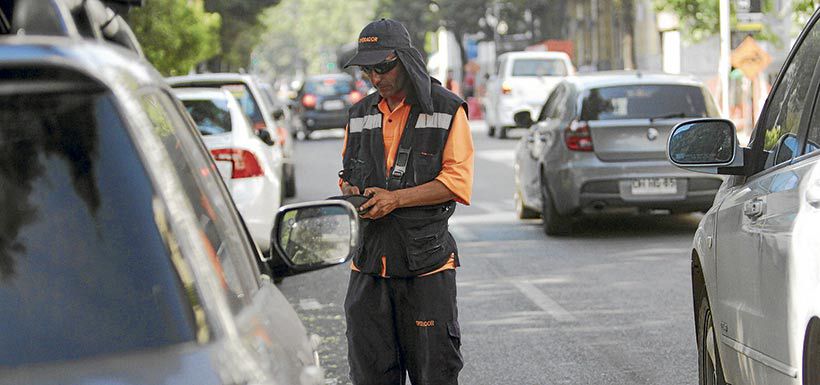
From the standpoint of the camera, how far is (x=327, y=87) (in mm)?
41406

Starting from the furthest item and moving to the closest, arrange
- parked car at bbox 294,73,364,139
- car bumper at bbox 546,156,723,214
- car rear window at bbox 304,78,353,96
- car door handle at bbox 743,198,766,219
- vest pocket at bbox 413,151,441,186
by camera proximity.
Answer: car rear window at bbox 304,78,353,96 < parked car at bbox 294,73,364,139 < car bumper at bbox 546,156,723,214 < vest pocket at bbox 413,151,441,186 < car door handle at bbox 743,198,766,219

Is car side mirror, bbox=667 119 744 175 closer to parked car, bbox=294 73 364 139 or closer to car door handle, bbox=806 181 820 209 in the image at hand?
car door handle, bbox=806 181 820 209

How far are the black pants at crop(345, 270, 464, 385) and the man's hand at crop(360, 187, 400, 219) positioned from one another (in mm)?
242

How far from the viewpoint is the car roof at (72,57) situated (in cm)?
223

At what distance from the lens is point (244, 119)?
42.5 feet

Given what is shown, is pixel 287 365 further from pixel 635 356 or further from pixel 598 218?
pixel 598 218

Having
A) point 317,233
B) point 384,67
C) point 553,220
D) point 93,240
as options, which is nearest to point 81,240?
point 93,240

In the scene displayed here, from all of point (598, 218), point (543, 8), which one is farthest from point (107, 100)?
point (543, 8)

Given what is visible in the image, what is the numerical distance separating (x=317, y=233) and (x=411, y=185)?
152cm

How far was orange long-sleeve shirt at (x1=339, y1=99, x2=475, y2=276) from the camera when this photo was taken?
5.32 metres

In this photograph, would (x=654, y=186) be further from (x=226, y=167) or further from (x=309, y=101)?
(x=309, y=101)

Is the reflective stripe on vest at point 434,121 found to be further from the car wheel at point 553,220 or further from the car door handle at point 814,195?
the car wheel at point 553,220

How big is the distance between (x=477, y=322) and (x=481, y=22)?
2899 inches

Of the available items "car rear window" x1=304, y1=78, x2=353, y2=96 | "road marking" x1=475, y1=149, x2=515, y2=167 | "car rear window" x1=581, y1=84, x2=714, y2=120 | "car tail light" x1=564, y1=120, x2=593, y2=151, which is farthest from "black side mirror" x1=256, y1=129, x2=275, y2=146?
"car rear window" x1=304, y1=78, x2=353, y2=96
